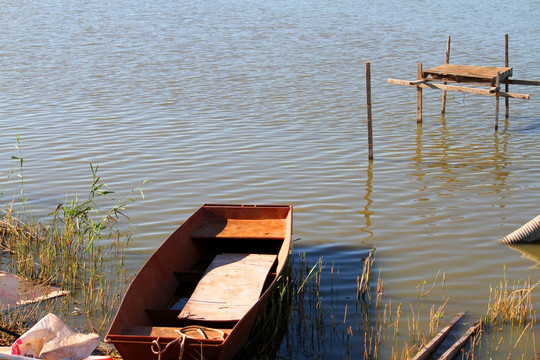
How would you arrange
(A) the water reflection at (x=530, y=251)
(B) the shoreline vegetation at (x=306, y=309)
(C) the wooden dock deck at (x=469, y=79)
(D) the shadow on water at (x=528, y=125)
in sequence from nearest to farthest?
1. (B) the shoreline vegetation at (x=306, y=309)
2. (A) the water reflection at (x=530, y=251)
3. (C) the wooden dock deck at (x=469, y=79)
4. (D) the shadow on water at (x=528, y=125)

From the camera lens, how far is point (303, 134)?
1334 cm

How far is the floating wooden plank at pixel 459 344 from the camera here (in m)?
5.74

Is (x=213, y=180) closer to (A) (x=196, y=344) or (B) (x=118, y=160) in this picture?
(B) (x=118, y=160)

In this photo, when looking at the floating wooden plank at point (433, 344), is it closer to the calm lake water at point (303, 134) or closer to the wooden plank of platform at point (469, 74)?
the calm lake water at point (303, 134)

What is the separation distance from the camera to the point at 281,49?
21016mm

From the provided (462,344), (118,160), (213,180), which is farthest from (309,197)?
(462,344)

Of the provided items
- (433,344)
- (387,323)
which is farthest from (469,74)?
(433,344)

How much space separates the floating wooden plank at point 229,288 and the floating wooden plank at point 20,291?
1583 millimetres

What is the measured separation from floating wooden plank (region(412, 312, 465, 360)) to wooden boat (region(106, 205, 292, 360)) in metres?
1.35

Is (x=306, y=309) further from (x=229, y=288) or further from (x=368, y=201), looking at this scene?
(x=368, y=201)

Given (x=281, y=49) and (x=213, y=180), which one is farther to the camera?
(x=281, y=49)

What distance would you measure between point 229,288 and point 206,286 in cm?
24

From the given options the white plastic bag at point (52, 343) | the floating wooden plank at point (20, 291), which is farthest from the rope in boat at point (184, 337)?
the floating wooden plank at point (20, 291)

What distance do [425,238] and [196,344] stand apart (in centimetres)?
433
